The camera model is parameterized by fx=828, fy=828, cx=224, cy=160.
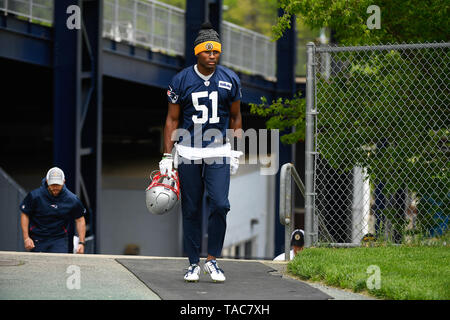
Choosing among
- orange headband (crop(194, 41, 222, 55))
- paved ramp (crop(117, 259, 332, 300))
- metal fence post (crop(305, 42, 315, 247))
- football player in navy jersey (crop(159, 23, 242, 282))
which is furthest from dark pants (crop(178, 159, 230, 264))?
metal fence post (crop(305, 42, 315, 247))

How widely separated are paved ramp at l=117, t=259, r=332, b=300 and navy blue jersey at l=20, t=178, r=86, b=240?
2.21m

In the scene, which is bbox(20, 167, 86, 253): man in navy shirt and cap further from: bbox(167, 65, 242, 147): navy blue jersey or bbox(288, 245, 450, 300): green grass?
bbox(167, 65, 242, 147): navy blue jersey

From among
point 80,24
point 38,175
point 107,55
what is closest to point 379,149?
point 80,24

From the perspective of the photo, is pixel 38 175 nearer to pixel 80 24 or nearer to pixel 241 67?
pixel 241 67

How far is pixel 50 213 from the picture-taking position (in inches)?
410

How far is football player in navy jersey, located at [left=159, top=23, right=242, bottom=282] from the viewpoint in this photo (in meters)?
7.14

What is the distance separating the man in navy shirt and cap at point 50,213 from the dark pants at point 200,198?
342cm

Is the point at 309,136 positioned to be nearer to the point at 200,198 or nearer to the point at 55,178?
the point at 200,198

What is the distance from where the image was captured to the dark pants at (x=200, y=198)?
716 centimetres

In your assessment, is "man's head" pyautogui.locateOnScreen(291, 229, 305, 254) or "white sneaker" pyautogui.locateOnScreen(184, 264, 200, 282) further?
"man's head" pyautogui.locateOnScreen(291, 229, 305, 254)

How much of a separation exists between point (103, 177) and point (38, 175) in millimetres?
2120

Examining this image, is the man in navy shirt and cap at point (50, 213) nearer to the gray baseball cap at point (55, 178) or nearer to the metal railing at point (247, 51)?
the gray baseball cap at point (55, 178)

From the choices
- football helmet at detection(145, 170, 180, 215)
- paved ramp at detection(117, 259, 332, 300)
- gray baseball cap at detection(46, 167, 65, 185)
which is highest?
gray baseball cap at detection(46, 167, 65, 185)

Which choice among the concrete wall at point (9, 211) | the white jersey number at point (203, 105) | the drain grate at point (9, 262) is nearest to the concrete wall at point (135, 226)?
the concrete wall at point (9, 211)
